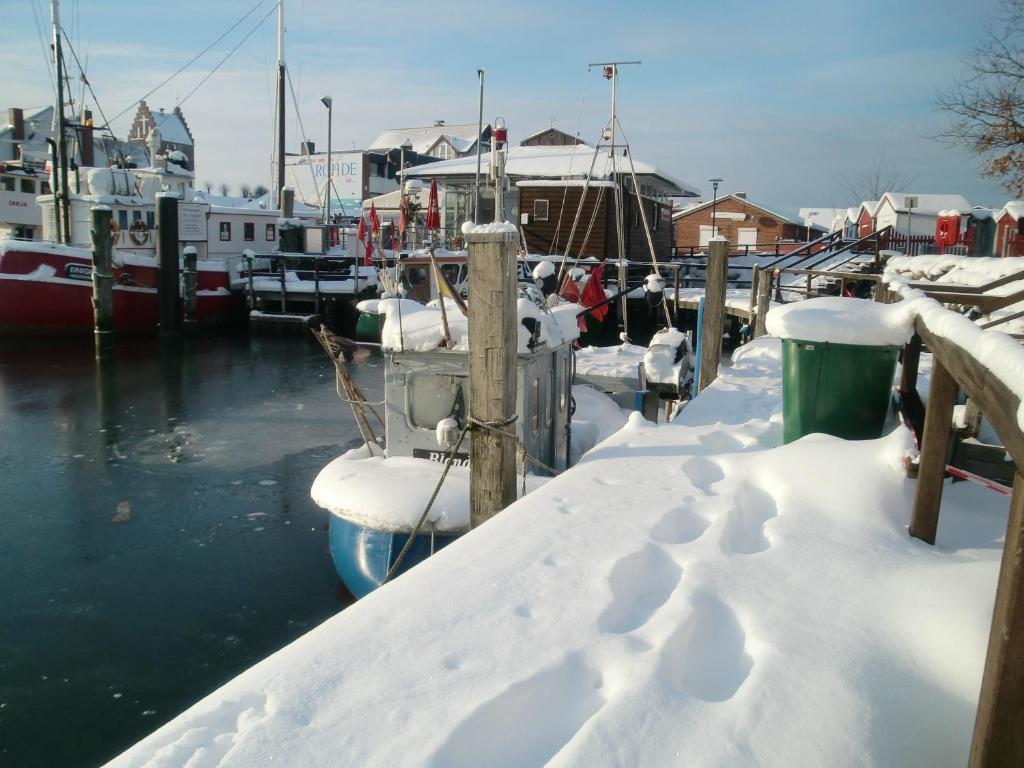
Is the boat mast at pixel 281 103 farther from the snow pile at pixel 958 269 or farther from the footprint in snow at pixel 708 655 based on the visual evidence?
the footprint in snow at pixel 708 655

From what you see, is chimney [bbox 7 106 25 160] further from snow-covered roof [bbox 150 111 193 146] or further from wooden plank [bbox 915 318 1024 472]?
wooden plank [bbox 915 318 1024 472]

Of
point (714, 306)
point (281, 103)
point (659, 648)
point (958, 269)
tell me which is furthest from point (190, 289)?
point (659, 648)

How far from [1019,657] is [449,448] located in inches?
208

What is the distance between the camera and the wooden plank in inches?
74.6

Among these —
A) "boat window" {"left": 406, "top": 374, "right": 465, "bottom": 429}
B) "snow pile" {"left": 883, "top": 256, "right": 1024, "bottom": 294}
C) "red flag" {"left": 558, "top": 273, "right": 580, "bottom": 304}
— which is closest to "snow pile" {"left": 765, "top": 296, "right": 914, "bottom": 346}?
"boat window" {"left": 406, "top": 374, "right": 465, "bottom": 429}

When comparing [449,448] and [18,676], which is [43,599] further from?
[449,448]

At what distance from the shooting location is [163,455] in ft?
39.8

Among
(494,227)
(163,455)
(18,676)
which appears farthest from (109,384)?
(494,227)

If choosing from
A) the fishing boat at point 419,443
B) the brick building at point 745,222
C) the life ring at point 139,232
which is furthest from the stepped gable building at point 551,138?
the fishing boat at point 419,443

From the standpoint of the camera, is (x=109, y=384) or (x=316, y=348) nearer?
(x=109, y=384)

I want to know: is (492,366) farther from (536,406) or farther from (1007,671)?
(1007,671)

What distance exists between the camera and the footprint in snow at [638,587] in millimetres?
3268

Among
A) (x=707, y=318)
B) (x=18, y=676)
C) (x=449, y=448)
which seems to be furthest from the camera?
(x=707, y=318)

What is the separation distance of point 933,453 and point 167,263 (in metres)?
25.5
